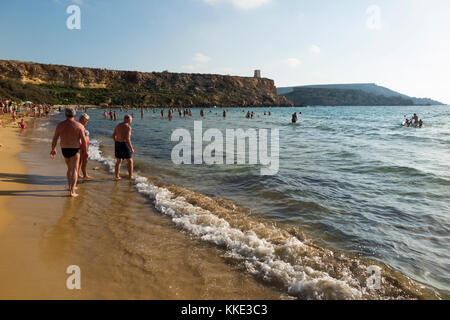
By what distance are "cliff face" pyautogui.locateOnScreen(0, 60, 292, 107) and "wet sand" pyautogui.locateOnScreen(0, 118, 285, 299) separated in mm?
74168

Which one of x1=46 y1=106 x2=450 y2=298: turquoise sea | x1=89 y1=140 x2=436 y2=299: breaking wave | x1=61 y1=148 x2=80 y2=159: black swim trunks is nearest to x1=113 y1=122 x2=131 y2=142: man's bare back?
x1=46 y1=106 x2=450 y2=298: turquoise sea

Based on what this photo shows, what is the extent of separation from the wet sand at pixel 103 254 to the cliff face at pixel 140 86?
74.2 meters

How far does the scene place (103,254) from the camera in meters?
3.56

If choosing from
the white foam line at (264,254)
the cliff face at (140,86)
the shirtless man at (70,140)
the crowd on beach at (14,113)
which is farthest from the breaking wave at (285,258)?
the cliff face at (140,86)

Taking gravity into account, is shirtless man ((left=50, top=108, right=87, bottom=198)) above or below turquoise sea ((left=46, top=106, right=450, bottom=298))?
above

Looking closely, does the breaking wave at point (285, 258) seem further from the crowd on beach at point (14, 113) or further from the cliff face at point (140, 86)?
the cliff face at point (140, 86)

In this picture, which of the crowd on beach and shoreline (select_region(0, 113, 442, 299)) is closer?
shoreline (select_region(0, 113, 442, 299))

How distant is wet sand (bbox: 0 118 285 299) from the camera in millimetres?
2844

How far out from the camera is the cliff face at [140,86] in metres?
77.3

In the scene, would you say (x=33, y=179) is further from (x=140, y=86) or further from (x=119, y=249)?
(x=140, y=86)

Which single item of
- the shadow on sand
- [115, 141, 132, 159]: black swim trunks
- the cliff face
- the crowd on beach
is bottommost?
the shadow on sand

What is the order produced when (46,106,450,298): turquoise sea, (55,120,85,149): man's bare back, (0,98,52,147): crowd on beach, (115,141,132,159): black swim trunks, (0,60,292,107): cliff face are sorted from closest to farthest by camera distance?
1. (46,106,450,298): turquoise sea
2. (55,120,85,149): man's bare back
3. (115,141,132,159): black swim trunks
4. (0,98,52,147): crowd on beach
5. (0,60,292,107): cliff face

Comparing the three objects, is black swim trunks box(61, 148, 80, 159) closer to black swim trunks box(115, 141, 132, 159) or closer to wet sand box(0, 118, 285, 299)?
wet sand box(0, 118, 285, 299)

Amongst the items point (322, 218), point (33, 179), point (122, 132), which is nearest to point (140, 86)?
point (122, 132)
